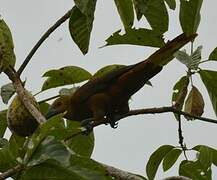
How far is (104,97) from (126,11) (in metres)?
0.64

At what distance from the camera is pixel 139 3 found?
2.32 metres

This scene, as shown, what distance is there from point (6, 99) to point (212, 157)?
903 millimetres

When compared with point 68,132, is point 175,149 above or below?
below

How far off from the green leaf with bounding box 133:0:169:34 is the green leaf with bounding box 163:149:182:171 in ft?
1.81

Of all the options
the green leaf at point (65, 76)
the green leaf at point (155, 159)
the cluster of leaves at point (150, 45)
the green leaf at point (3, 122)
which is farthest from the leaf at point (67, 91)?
the green leaf at point (155, 159)

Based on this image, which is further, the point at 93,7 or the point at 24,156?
the point at 93,7

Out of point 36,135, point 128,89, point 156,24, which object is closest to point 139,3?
point 156,24

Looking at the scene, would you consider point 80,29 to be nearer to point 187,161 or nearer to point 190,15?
point 190,15

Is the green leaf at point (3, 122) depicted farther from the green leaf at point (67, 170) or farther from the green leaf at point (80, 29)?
the green leaf at point (67, 170)

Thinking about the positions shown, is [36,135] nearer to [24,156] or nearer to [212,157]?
[24,156]

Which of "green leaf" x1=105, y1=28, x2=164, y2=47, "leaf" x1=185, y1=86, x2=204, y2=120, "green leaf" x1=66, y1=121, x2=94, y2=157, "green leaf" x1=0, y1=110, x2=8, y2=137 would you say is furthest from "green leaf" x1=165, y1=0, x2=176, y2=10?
"green leaf" x1=0, y1=110, x2=8, y2=137

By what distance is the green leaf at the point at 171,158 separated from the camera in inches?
107

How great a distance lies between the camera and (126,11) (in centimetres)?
249

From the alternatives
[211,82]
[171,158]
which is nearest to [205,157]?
[171,158]
